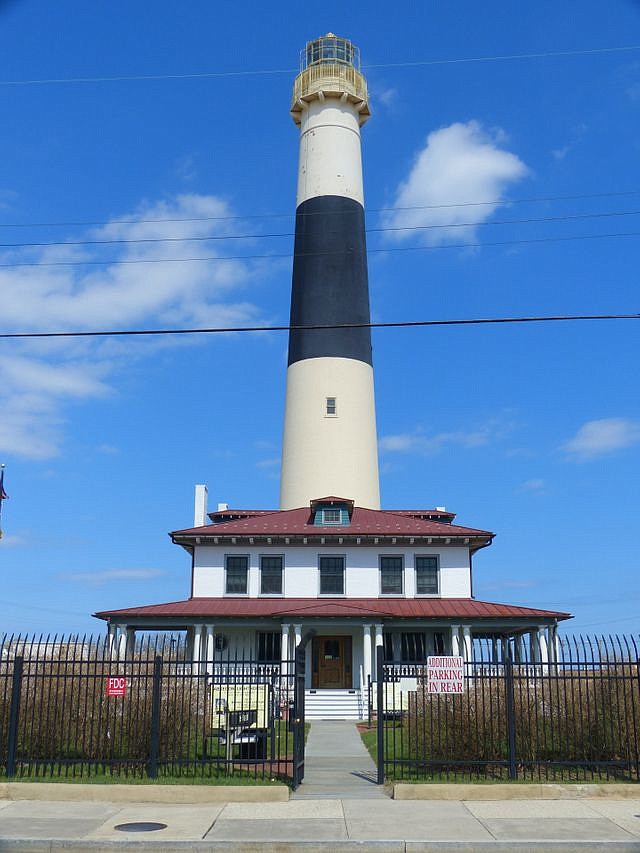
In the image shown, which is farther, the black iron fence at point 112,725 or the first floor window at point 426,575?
the first floor window at point 426,575

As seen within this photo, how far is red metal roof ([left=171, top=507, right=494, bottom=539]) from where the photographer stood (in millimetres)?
33344

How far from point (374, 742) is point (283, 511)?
1747cm

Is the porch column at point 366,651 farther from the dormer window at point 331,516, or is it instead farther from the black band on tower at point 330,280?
the black band on tower at point 330,280

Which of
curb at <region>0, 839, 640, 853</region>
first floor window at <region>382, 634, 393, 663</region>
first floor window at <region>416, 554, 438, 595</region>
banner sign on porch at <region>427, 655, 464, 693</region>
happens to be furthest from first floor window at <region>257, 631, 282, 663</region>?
curb at <region>0, 839, 640, 853</region>

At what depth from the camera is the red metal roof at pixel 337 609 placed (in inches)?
1209

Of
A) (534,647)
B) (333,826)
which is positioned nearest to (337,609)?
(534,647)

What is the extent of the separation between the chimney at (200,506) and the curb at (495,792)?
27.6 m

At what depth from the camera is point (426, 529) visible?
111 ft

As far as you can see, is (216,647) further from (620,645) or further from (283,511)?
(620,645)

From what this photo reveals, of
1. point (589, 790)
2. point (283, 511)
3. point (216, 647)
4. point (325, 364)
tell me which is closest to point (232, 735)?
point (589, 790)

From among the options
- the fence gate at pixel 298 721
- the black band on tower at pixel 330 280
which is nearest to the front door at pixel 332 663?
the black band on tower at pixel 330 280

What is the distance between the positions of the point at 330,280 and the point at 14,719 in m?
28.5

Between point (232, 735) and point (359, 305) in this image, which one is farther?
point (359, 305)

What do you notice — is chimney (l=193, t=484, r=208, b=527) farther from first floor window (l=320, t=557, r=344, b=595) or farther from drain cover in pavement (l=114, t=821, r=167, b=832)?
drain cover in pavement (l=114, t=821, r=167, b=832)
